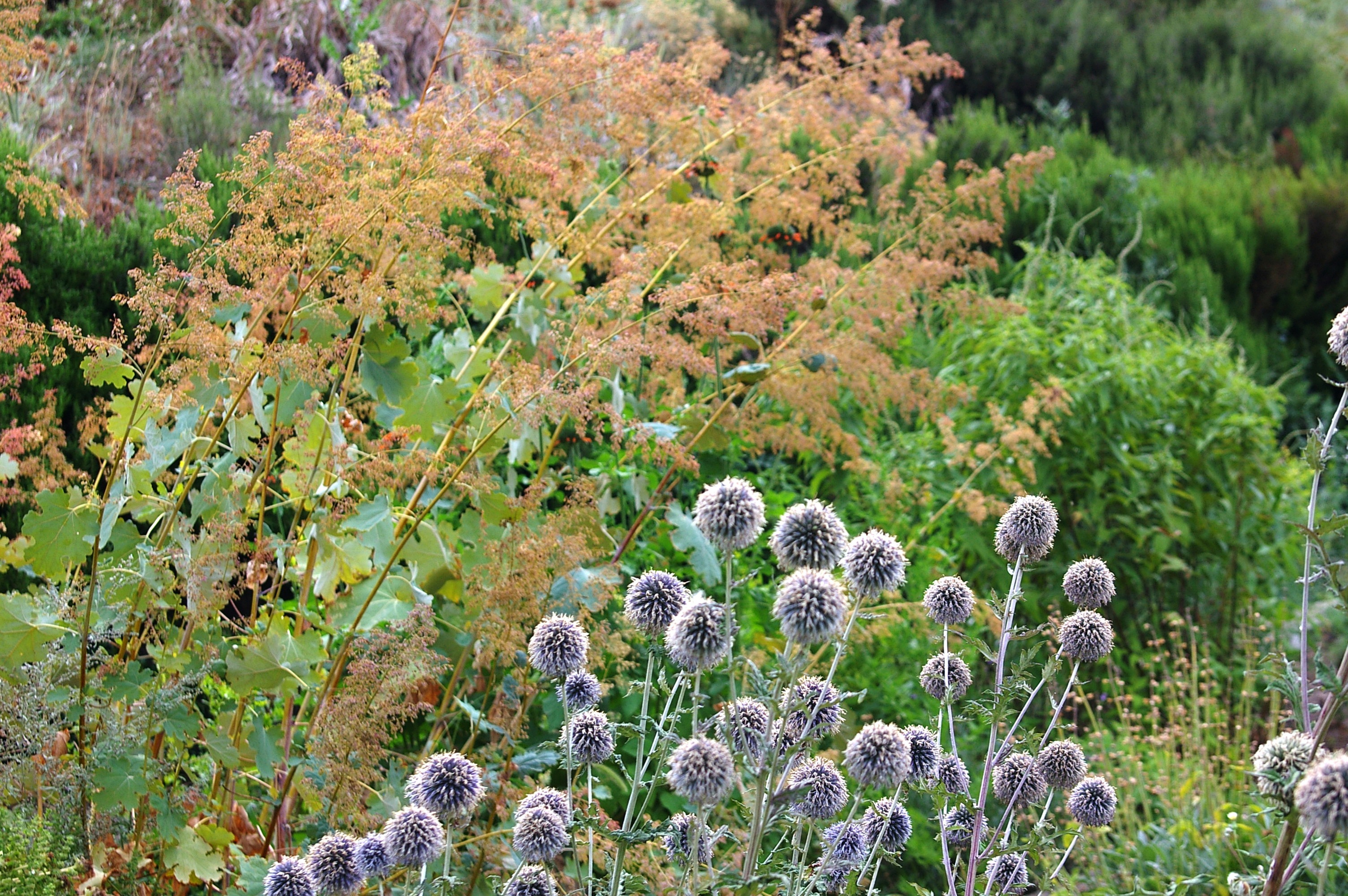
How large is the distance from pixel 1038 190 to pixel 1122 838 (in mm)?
4679

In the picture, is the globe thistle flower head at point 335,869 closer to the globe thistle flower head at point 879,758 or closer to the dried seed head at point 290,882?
the dried seed head at point 290,882

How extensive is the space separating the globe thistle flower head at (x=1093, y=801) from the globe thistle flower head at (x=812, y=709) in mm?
476

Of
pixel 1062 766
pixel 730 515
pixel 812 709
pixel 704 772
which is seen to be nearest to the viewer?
pixel 704 772

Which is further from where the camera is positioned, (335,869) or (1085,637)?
(1085,637)

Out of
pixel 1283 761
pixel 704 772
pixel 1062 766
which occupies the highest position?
pixel 704 772

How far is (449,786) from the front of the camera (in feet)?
6.23

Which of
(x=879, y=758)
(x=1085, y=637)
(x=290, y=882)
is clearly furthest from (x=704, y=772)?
(x=1085, y=637)

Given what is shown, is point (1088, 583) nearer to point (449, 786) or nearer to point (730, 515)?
point (730, 515)

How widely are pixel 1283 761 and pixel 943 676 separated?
55cm

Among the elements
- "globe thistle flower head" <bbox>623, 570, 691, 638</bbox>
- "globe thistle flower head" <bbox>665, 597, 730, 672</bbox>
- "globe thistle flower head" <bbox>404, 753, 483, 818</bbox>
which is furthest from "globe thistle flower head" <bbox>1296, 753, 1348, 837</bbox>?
"globe thistle flower head" <bbox>404, 753, 483, 818</bbox>

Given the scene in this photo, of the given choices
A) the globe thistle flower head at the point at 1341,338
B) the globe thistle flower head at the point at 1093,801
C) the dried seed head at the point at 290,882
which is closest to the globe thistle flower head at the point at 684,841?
the dried seed head at the point at 290,882

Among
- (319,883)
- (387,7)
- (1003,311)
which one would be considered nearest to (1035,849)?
(319,883)

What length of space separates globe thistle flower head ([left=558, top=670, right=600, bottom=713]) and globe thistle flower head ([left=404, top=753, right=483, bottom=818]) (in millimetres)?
203

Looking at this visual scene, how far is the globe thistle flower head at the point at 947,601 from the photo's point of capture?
2.19m
